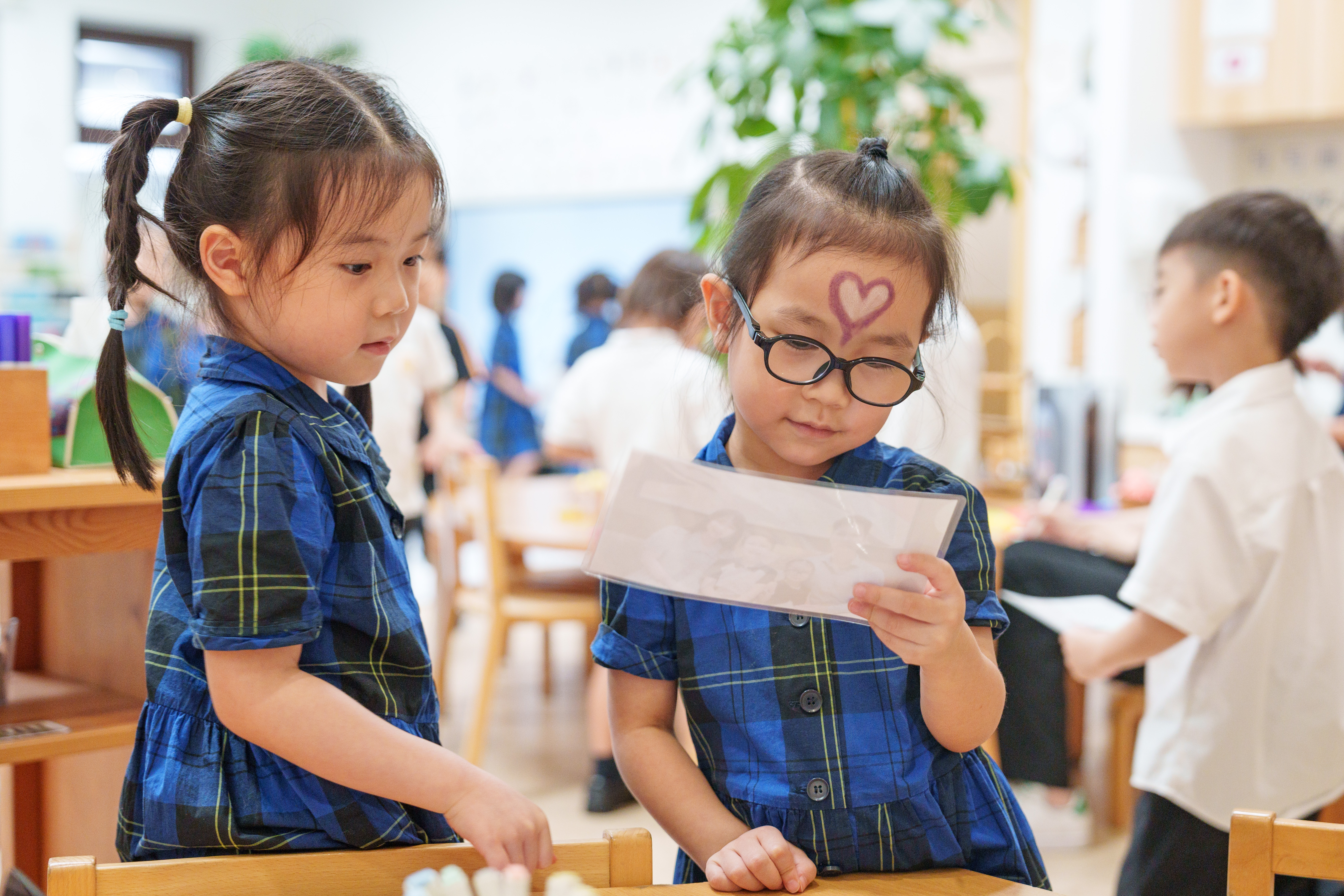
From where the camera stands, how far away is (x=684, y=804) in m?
0.92

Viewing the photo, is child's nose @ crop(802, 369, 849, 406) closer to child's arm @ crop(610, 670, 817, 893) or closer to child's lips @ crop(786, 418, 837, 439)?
child's lips @ crop(786, 418, 837, 439)

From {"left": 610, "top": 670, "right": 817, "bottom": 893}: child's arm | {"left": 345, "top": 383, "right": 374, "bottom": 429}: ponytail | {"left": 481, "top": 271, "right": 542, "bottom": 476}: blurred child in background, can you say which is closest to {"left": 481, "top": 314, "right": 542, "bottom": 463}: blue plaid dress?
{"left": 481, "top": 271, "right": 542, "bottom": 476}: blurred child in background

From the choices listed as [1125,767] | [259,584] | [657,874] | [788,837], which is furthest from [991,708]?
[1125,767]

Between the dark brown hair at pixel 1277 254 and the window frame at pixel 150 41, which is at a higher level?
the window frame at pixel 150 41

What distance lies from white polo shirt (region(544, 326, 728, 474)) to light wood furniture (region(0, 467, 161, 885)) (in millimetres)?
1505

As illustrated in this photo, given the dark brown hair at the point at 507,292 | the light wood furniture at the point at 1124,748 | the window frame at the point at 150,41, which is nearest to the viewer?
the light wood furniture at the point at 1124,748

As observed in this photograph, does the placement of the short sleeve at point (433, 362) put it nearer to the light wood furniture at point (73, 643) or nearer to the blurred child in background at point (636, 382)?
the blurred child in background at point (636, 382)

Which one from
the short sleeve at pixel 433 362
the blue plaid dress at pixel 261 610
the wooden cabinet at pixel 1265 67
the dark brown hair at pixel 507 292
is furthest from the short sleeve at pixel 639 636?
the dark brown hair at pixel 507 292

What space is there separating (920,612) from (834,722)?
0.21 m

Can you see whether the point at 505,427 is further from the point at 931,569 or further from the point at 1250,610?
the point at 931,569

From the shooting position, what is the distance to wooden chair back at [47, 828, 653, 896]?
750 mm

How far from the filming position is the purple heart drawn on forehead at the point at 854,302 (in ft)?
2.86

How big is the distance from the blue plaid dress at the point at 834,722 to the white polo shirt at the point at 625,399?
1825mm

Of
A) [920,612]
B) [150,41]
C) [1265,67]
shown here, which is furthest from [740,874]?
[150,41]
